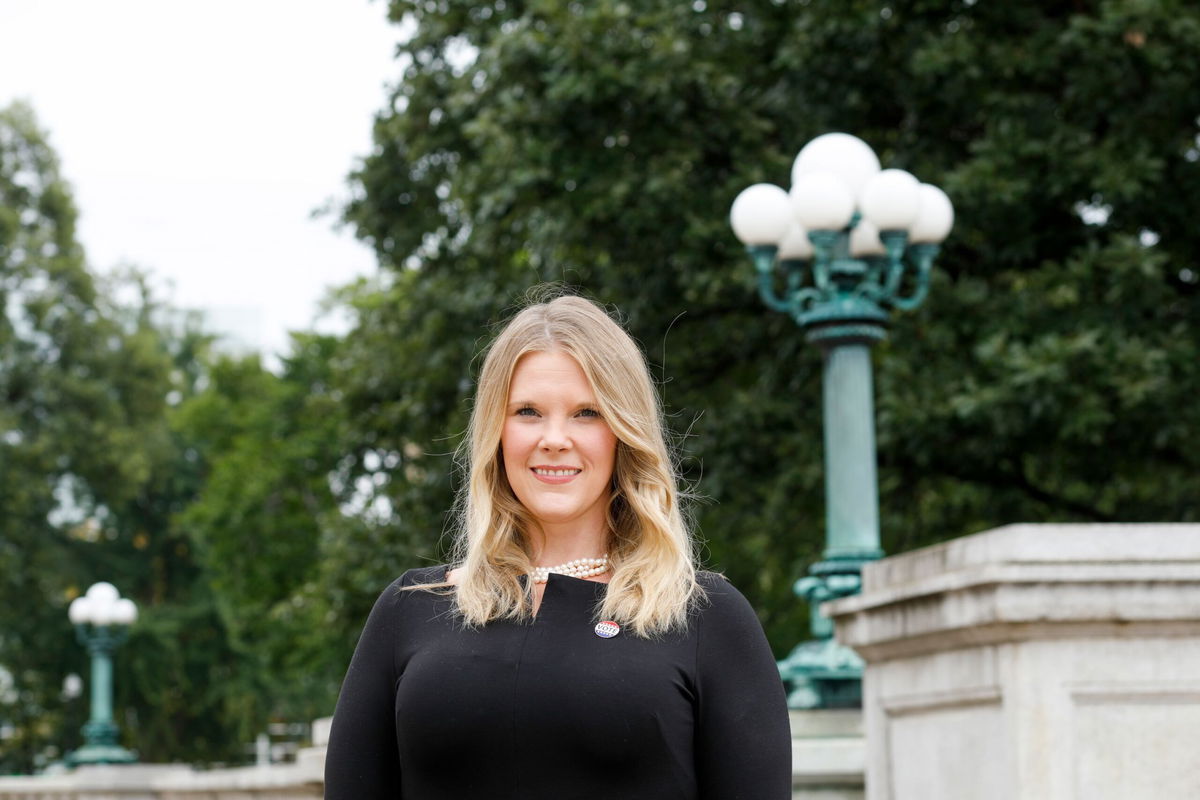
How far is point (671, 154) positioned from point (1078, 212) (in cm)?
320

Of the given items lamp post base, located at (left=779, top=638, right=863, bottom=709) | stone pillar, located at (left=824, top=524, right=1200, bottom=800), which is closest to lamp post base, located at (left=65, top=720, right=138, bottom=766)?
lamp post base, located at (left=779, top=638, right=863, bottom=709)

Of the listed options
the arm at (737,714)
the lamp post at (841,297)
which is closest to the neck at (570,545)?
the arm at (737,714)

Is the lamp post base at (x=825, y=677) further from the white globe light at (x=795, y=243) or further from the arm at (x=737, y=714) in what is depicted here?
the arm at (x=737, y=714)

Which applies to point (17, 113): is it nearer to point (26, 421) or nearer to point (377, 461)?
point (26, 421)

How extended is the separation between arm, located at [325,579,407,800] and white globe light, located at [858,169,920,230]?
21.0ft

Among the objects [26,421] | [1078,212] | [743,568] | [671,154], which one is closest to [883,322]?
[671,154]

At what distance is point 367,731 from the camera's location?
270 centimetres

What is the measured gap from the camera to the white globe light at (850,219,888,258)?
29.5 feet

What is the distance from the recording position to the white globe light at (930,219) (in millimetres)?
9312

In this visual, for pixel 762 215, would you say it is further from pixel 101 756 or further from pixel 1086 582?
pixel 101 756

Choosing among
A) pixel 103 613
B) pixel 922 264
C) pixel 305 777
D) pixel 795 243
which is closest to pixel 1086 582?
pixel 795 243

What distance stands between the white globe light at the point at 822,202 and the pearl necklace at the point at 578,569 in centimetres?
609

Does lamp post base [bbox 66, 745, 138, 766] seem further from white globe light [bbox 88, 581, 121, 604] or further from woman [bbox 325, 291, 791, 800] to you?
woman [bbox 325, 291, 791, 800]

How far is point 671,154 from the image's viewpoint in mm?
14047
